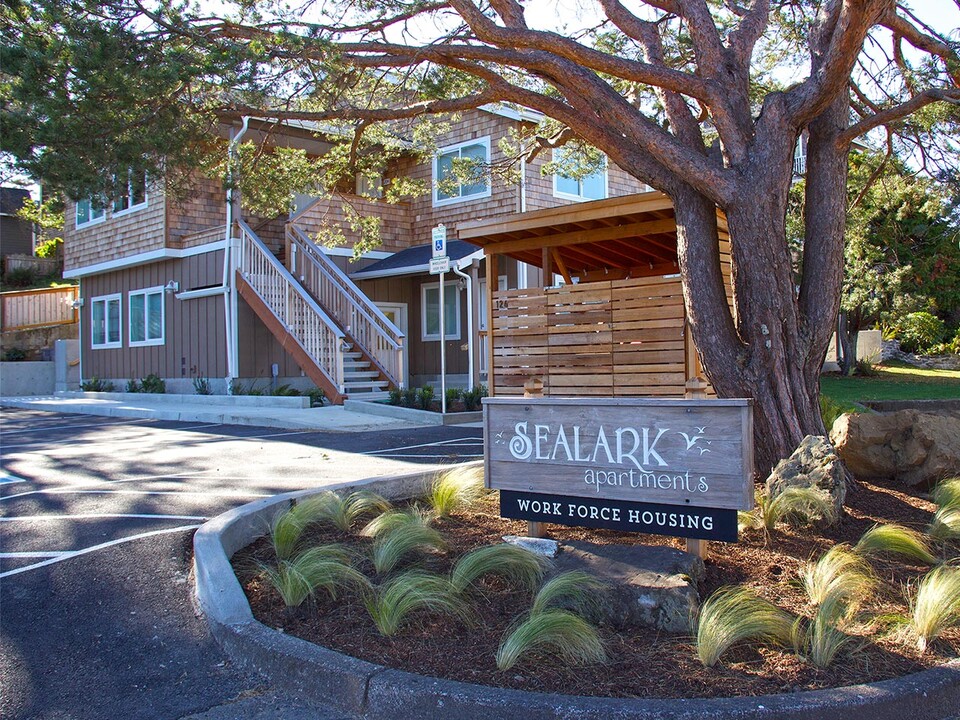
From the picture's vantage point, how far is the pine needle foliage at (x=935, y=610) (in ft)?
12.2

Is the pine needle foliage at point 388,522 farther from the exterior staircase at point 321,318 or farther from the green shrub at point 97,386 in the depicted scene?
the green shrub at point 97,386

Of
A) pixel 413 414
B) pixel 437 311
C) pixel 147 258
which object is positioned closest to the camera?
pixel 413 414

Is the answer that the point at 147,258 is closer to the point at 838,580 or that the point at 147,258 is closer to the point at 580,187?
the point at 580,187

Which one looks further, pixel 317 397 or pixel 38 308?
pixel 38 308

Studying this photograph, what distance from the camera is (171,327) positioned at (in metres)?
21.1

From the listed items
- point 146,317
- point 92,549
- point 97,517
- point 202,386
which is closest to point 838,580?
point 92,549

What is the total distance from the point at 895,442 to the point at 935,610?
368 cm

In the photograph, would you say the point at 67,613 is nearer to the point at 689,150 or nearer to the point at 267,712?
the point at 267,712

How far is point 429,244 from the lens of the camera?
2061 centimetres

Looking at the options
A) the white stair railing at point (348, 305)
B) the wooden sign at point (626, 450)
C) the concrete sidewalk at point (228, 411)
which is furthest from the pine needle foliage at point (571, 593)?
the white stair railing at point (348, 305)

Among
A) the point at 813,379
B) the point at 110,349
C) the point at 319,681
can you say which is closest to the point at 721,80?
the point at 813,379

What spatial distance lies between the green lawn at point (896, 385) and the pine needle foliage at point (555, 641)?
38.3 ft

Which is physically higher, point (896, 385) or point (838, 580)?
point (896, 385)

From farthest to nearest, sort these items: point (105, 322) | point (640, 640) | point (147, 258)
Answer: point (105, 322) < point (147, 258) < point (640, 640)
